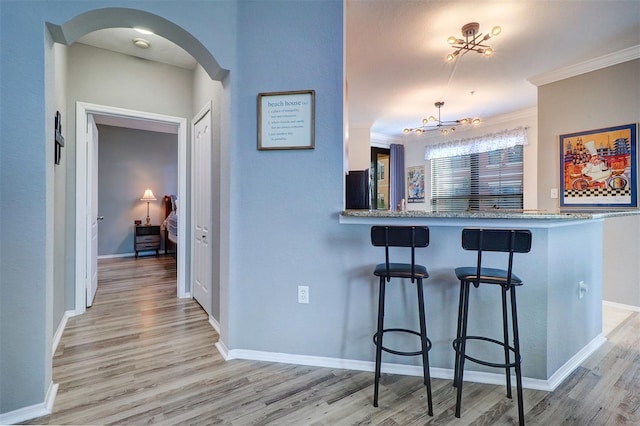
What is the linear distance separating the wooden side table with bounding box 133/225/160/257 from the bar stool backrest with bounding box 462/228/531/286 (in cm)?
607

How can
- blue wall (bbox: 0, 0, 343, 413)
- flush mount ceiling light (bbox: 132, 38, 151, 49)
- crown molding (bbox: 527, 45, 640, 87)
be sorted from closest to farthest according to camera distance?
blue wall (bbox: 0, 0, 343, 413) → flush mount ceiling light (bbox: 132, 38, 151, 49) → crown molding (bbox: 527, 45, 640, 87)

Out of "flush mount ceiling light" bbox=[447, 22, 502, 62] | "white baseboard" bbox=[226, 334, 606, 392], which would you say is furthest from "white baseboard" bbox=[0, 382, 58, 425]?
"flush mount ceiling light" bbox=[447, 22, 502, 62]

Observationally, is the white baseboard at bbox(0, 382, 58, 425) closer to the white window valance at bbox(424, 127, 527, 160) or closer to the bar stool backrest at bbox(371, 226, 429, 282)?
the bar stool backrest at bbox(371, 226, 429, 282)

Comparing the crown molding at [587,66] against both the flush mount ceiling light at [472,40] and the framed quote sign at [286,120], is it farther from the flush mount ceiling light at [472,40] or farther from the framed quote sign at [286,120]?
the framed quote sign at [286,120]

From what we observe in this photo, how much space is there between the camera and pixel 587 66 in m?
3.28

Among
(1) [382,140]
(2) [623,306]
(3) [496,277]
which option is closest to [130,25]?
(3) [496,277]

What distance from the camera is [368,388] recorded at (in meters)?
1.73

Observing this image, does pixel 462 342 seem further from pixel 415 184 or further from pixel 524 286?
pixel 415 184

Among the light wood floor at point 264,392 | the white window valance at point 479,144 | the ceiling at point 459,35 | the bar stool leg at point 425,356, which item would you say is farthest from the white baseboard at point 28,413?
the white window valance at point 479,144

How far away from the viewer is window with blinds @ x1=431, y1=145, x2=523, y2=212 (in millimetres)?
5332

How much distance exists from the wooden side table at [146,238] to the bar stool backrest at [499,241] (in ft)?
19.9

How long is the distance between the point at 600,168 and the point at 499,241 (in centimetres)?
293

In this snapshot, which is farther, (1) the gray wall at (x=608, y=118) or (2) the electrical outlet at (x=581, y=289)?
(1) the gray wall at (x=608, y=118)

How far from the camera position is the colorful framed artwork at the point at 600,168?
3.05 metres
